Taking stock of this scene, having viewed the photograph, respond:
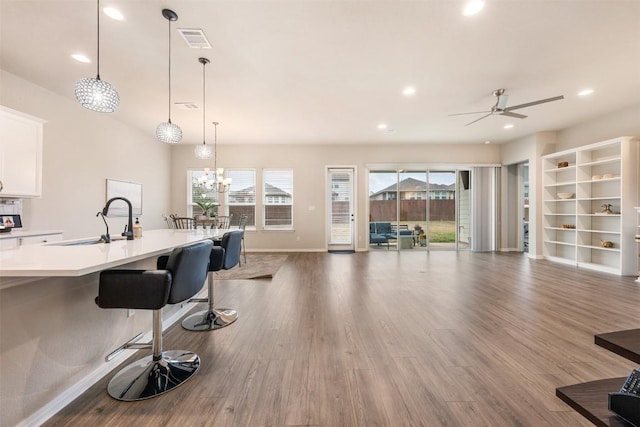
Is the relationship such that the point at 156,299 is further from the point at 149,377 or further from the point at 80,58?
the point at 80,58

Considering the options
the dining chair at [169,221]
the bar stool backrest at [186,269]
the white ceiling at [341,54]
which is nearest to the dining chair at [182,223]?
the dining chair at [169,221]

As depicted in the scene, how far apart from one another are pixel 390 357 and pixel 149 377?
1695 millimetres

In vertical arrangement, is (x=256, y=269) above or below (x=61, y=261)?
below

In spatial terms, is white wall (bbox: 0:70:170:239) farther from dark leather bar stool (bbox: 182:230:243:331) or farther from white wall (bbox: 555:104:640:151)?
white wall (bbox: 555:104:640:151)

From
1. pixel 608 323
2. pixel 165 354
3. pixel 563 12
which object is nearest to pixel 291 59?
pixel 563 12

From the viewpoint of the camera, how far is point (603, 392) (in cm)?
80

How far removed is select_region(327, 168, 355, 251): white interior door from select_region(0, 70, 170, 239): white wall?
4.77 metres

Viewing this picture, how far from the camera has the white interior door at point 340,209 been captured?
7543mm

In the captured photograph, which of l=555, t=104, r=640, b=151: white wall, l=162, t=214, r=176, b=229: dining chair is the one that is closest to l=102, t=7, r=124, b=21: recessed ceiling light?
l=162, t=214, r=176, b=229: dining chair

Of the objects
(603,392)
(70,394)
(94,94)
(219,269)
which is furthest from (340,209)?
(603,392)

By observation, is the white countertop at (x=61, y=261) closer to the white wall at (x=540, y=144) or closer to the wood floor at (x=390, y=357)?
the wood floor at (x=390, y=357)

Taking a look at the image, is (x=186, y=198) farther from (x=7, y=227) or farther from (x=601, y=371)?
(x=601, y=371)

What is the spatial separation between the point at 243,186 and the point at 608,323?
23.9 feet

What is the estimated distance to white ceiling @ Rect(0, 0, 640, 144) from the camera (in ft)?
8.07
